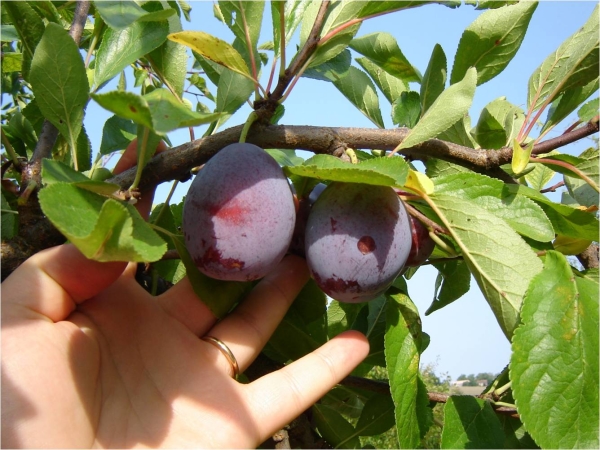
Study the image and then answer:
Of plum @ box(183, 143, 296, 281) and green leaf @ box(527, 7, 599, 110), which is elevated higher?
green leaf @ box(527, 7, 599, 110)

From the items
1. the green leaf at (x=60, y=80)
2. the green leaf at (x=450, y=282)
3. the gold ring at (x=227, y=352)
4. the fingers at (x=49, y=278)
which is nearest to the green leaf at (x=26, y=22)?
the green leaf at (x=60, y=80)

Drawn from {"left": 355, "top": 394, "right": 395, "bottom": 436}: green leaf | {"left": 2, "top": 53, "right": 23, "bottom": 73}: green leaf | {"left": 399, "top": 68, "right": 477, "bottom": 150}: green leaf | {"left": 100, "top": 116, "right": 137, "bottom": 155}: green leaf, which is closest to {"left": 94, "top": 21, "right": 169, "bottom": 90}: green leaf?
{"left": 100, "top": 116, "right": 137, "bottom": 155}: green leaf

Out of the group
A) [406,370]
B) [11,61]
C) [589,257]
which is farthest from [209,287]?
[11,61]

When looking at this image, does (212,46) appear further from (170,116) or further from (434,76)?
(434,76)

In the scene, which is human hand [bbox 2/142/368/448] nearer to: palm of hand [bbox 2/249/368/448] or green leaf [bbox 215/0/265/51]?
palm of hand [bbox 2/249/368/448]

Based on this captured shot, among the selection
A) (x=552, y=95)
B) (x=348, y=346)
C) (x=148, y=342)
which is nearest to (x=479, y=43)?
(x=552, y=95)

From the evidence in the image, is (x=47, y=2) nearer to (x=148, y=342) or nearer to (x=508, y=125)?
(x=148, y=342)
